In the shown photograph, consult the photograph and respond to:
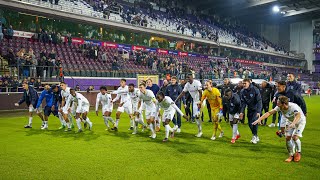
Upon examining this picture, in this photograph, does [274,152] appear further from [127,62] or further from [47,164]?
[127,62]

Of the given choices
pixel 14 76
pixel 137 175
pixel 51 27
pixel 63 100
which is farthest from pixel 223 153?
pixel 51 27

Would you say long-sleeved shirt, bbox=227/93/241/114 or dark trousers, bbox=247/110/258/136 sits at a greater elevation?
long-sleeved shirt, bbox=227/93/241/114

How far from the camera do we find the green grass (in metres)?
6.39

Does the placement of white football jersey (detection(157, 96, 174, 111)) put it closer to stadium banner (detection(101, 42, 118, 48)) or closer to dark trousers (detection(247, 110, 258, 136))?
dark trousers (detection(247, 110, 258, 136))

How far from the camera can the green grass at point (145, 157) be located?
6395 mm

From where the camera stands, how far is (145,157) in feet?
25.8

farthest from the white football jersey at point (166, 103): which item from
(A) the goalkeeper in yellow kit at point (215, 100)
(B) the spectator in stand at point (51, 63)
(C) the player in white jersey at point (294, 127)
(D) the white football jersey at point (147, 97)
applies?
(B) the spectator in stand at point (51, 63)

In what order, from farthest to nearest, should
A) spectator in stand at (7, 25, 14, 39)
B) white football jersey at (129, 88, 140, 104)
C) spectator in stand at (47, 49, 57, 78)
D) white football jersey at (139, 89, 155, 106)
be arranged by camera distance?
spectator in stand at (7, 25, 14, 39)
spectator in stand at (47, 49, 57, 78)
white football jersey at (129, 88, 140, 104)
white football jersey at (139, 89, 155, 106)

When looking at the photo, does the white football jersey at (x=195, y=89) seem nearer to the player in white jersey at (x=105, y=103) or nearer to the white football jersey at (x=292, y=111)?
the player in white jersey at (x=105, y=103)

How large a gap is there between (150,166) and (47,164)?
8.12 feet

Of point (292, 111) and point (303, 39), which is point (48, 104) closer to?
point (292, 111)

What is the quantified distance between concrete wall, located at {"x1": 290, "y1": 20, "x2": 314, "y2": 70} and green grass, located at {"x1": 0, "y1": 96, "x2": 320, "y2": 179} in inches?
2632

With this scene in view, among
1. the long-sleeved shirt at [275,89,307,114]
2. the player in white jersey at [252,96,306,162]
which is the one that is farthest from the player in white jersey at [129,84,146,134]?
the player in white jersey at [252,96,306,162]

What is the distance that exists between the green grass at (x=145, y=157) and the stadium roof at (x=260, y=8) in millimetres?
47379
